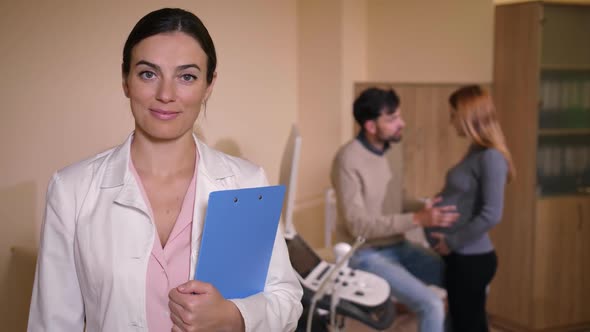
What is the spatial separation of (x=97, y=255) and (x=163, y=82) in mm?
358

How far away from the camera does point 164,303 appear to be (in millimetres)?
1270

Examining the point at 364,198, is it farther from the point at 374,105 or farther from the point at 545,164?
the point at 545,164

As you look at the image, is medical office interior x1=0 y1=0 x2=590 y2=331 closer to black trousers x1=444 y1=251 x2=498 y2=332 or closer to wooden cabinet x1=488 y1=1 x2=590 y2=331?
wooden cabinet x1=488 y1=1 x2=590 y2=331

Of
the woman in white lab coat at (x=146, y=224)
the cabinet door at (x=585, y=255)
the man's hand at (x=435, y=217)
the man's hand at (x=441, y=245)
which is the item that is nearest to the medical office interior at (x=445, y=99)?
the cabinet door at (x=585, y=255)

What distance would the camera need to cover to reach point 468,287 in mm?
2895

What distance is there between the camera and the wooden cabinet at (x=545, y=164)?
4008mm

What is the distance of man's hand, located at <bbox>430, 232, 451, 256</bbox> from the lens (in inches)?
114

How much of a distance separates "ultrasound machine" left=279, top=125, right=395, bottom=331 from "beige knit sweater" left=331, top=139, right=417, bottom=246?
0.32 metres

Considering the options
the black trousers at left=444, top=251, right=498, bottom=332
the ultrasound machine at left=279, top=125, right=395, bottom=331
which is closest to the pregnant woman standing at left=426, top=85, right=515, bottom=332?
the black trousers at left=444, top=251, right=498, bottom=332

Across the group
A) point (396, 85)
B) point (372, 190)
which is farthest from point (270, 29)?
point (396, 85)

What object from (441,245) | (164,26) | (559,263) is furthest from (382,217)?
(559,263)

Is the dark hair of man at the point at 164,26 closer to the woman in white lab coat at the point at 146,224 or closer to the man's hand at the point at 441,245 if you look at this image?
the woman in white lab coat at the point at 146,224

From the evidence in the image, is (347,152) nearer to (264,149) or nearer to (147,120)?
(264,149)

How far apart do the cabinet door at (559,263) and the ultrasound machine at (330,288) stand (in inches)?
78.2
